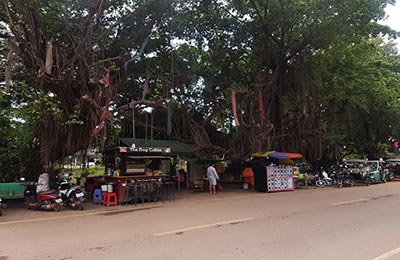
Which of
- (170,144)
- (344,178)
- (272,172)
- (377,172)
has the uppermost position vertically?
(170,144)

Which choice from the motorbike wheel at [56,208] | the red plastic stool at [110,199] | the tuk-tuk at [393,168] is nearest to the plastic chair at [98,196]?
the red plastic stool at [110,199]

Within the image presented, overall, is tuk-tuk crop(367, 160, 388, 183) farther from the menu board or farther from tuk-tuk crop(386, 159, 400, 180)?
the menu board

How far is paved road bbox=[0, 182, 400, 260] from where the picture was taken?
19.1ft

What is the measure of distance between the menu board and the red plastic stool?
24.4 feet

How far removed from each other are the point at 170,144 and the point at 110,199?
7412 millimetres

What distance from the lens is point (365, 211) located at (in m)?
10.3

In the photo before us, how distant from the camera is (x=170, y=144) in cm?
1981

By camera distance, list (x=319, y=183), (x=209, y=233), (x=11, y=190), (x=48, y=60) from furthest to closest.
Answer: (x=319, y=183), (x=11, y=190), (x=48, y=60), (x=209, y=233)

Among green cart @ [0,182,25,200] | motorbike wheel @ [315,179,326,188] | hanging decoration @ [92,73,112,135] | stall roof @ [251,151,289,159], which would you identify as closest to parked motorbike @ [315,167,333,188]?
motorbike wheel @ [315,179,326,188]

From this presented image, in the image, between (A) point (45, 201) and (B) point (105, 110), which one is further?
(B) point (105, 110)

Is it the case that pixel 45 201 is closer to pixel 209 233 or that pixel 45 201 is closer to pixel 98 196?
pixel 98 196

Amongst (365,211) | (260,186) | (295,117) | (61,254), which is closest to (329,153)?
(295,117)

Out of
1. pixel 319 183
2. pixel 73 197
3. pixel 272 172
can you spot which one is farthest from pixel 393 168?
pixel 73 197

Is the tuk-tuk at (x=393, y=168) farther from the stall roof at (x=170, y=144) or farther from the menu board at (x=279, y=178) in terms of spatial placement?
the stall roof at (x=170, y=144)
